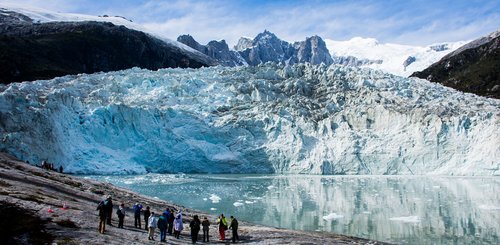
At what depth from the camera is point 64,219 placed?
11117 mm

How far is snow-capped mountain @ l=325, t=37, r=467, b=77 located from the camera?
14575 centimetres

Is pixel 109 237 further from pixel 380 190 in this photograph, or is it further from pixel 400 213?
pixel 380 190

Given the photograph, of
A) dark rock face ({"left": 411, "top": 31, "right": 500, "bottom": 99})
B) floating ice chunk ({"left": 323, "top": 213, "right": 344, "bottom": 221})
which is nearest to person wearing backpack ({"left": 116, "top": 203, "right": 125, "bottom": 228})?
floating ice chunk ({"left": 323, "top": 213, "right": 344, "bottom": 221})

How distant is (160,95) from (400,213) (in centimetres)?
2539

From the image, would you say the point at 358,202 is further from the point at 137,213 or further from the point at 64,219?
the point at 64,219

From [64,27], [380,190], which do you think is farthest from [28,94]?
[64,27]

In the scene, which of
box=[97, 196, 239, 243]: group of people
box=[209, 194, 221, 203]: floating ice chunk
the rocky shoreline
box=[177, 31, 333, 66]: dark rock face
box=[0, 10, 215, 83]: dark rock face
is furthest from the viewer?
box=[177, 31, 333, 66]: dark rock face

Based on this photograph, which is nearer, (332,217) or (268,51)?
(332,217)

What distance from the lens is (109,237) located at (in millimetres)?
10633

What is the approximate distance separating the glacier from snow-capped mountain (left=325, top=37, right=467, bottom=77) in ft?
335

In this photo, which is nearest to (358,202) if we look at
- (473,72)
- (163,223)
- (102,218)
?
(163,223)

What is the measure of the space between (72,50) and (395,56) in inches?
4912

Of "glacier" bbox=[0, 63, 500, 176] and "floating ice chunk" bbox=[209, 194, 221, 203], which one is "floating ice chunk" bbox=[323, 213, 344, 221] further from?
"glacier" bbox=[0, 63, 500, 176]

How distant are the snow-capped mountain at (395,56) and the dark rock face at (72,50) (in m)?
69.6
